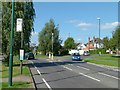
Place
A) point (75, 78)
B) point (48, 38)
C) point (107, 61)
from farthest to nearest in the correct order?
point (48, 38)
point (107, 61)
point (75, 78)

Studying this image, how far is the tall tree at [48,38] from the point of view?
94.9 m

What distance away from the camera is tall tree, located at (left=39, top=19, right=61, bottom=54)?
94875 millimetres

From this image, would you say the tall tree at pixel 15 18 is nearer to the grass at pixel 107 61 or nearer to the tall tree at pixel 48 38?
the grass at pixel 107 61

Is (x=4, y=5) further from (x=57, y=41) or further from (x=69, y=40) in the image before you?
(x=69, y=40)

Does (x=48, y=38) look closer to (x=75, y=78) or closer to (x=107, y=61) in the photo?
(x=107, y=61)

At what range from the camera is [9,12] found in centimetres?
3578

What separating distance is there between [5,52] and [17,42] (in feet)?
6.79

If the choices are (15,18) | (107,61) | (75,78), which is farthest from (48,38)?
(75,78)

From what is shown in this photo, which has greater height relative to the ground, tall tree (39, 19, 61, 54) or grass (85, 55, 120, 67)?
tall tree (39, 19, 61, 54)

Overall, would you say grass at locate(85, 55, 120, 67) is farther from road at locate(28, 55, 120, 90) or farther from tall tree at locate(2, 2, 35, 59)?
road at locate(28, 55, 120, 90)

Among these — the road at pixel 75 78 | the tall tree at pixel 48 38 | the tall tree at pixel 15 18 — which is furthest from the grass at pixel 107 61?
the tall tree at pixel 48 38

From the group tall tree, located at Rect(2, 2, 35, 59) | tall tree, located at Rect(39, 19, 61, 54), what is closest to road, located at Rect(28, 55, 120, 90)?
tall tree, located at Rect(2, 2, 35, 59)

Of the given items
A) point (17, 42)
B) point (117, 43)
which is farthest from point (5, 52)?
point (117, 43)

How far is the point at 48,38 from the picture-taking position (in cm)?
9662
